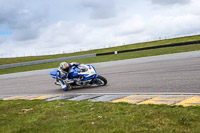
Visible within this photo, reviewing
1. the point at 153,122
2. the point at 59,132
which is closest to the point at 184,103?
the point at 153,122

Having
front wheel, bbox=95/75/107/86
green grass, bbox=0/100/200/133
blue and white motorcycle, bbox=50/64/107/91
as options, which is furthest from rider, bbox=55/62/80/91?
green grass, bbox=0/100/200/133

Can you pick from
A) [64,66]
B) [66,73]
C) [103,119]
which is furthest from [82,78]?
[103,119]

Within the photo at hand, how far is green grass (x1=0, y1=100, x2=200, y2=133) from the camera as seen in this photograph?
4473 mm

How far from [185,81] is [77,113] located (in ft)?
16.9

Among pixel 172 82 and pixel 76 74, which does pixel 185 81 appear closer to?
pixel 172 82

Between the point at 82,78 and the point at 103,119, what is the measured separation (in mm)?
6239

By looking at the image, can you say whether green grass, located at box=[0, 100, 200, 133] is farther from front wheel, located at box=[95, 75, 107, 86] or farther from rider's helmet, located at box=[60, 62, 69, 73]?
rider's helmet, located at box=[60, 62, 69, 73]

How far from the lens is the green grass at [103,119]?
4.47 meters

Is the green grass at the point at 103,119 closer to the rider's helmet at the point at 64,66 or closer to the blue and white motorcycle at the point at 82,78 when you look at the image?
the blue and white motorcycle at the point at 82,78

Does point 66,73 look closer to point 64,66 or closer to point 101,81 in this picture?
point 64,66

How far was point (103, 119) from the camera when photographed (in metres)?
5.25

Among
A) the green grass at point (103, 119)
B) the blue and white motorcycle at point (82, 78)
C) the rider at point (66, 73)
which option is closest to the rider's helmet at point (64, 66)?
the rider at point (66, 73)

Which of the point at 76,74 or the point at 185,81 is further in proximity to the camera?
the point at 76,74

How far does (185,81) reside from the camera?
970 cm
